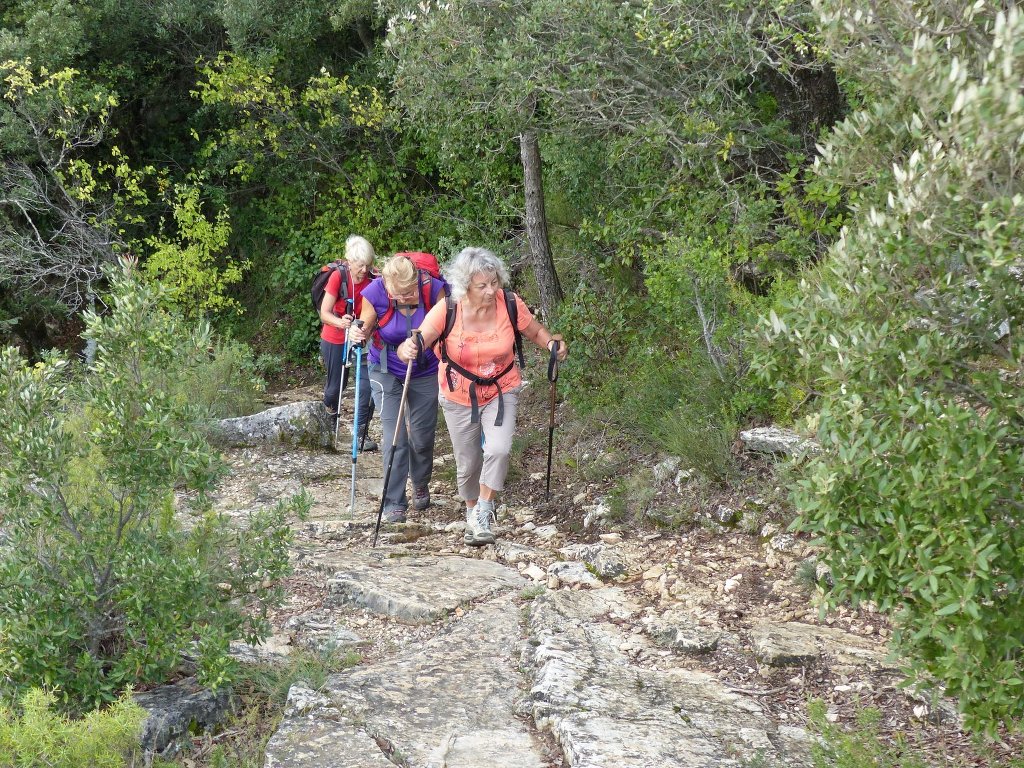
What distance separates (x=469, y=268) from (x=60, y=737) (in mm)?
3700

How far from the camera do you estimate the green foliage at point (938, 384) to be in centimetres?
283

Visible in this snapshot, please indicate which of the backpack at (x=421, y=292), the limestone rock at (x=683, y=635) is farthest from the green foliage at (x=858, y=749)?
the backpack at (x=421, y=292)

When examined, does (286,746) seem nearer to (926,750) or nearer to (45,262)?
(926,750)

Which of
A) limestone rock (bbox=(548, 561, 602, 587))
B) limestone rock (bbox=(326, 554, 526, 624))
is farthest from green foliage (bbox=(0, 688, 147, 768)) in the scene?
limestone rock (bbox=(548, 561, 602, 587))

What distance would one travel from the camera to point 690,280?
777cm

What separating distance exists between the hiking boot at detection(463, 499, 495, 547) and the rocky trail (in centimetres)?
9

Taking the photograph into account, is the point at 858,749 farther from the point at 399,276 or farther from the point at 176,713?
the point at 399,276

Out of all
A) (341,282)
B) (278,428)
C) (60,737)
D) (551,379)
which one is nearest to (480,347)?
(551,379)

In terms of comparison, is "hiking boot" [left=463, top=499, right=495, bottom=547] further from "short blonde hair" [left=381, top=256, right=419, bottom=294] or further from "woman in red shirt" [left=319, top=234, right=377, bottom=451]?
"woman in red shirt" [left=319, top=234, right=377, bottom=451]

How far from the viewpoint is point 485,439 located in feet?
22.6

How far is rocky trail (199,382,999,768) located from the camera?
4059 millimetres

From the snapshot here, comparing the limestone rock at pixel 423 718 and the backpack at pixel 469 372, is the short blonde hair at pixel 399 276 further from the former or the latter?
the limestone rock at pixel 423 718

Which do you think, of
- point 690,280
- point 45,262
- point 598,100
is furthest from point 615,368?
point 45,262

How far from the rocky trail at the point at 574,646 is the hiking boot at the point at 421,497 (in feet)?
0.91
